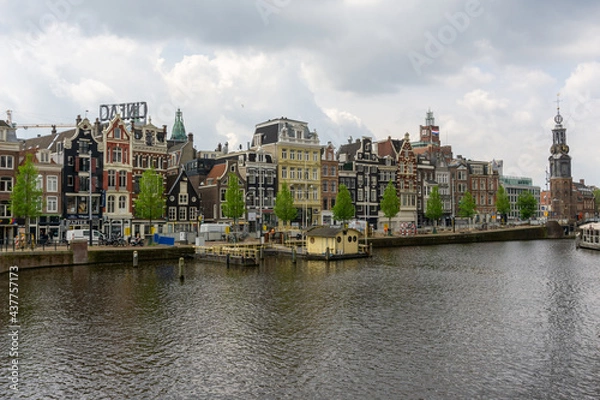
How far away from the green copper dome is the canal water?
11686 centimetres

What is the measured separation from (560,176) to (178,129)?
420 ft

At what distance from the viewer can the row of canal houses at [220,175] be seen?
80750 millimetres

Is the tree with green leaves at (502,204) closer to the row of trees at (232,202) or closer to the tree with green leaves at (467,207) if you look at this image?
the row of trees at (232,202)

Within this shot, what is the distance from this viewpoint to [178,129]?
555ft

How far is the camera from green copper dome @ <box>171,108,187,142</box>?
167 metres

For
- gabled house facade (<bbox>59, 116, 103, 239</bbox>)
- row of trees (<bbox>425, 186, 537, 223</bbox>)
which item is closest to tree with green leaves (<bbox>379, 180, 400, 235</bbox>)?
row of trees (<bbox>425, 186, 537, 223</bbox>)

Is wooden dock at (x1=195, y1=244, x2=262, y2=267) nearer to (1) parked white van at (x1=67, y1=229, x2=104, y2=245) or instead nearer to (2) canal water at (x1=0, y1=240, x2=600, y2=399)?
(2) canal water at (x1=0, y1=240, x2=600, y2=399)

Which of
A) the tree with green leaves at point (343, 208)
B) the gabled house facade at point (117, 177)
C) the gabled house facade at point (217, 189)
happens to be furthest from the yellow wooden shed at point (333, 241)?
the tree with green leaves at point (343, 208)

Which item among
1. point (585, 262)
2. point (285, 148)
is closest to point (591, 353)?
point (585, 262)

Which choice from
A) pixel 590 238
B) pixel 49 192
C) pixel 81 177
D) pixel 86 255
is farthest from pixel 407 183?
pixel 86 255

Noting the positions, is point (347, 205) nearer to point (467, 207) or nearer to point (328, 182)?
point (328, 182)

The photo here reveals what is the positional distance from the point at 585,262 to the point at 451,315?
140ft

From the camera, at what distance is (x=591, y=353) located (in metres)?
26.9

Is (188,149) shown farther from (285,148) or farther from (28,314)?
(28,314)
